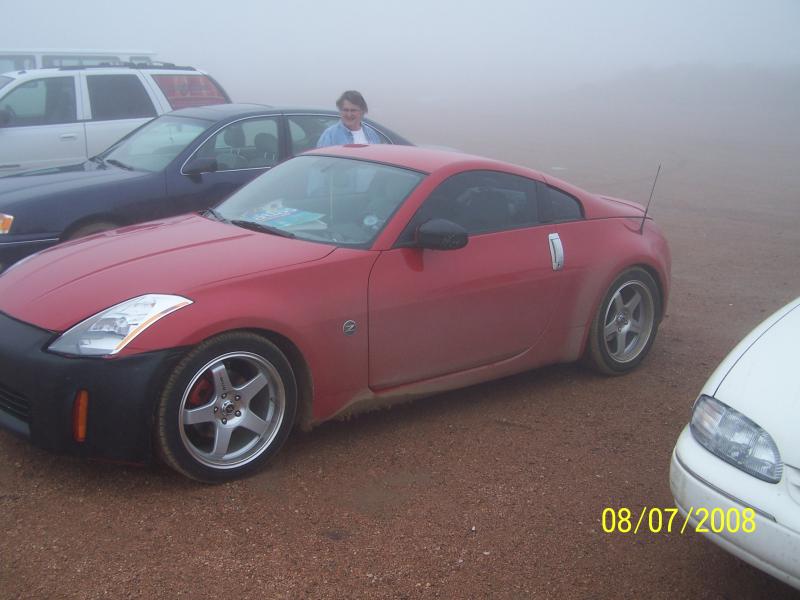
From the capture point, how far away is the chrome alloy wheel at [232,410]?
12.0 ft

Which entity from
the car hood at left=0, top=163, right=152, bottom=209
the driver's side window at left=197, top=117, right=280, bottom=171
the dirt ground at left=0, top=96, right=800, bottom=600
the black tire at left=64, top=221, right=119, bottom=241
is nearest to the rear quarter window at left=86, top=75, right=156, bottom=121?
the car hood at left=0, top=163, right=152, bottom=209

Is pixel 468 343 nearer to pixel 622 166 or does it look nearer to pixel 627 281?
pixel 627 281

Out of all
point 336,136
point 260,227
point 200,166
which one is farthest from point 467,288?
point 200,166

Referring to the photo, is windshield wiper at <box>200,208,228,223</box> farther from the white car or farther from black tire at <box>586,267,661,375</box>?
the white car

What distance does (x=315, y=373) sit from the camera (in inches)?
156

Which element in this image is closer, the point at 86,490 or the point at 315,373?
the point at 86,490

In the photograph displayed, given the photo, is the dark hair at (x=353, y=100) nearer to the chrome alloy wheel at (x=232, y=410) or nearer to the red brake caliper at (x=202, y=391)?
the chrome alloy wheel at (x=232, y=410)

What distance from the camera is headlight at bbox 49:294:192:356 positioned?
A: 3486 millimetres

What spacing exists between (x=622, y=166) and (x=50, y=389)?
51.0ft

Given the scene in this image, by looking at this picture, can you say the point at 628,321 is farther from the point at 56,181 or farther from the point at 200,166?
the point at 56,181

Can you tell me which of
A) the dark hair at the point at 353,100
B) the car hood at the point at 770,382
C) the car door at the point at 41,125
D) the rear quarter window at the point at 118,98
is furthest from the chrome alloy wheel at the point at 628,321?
the rear quarter window at the point at 118,98

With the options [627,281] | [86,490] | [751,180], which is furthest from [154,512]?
[751,180]

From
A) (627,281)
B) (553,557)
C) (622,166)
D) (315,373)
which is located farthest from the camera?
(622,166)

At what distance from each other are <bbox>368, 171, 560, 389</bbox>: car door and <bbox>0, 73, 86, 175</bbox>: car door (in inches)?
253
